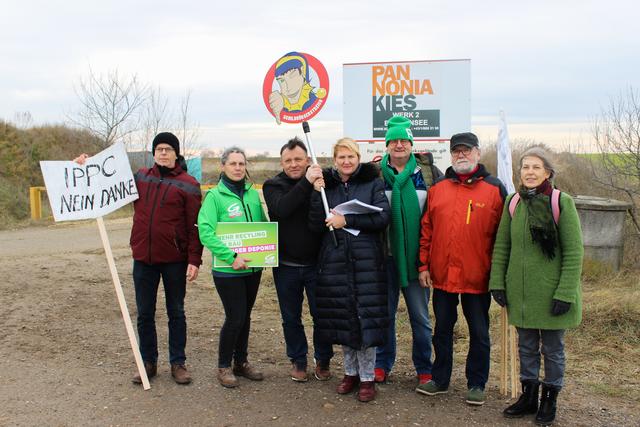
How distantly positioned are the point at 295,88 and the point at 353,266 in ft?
5.86

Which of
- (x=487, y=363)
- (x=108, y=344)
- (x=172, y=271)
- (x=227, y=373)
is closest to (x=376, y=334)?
(x=487, y=363)

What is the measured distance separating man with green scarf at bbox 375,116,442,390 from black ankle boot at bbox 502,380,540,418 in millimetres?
805

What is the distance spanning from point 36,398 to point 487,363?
11.8 feet

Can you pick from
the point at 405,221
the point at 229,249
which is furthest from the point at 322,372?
the point at 405,221

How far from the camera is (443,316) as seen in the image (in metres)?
4.69

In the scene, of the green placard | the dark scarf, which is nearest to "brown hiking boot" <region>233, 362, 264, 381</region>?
the green placard

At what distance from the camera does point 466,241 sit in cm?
445

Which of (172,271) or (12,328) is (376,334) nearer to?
(172,271)

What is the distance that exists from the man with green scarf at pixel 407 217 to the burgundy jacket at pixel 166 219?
1605mm

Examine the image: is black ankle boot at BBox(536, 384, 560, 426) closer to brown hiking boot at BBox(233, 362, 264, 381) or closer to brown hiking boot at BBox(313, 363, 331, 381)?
brown hiking boot at BBox(313, 363, 331, 381)

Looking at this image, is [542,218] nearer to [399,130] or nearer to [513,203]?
[513,203]

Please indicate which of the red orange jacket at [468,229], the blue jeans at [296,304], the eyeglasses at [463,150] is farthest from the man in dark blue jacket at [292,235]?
the eyeglasses at [463,150]

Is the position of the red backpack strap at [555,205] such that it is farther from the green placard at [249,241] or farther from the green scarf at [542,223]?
the green placard at [249,241]

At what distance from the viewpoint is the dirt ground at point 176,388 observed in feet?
14.6
